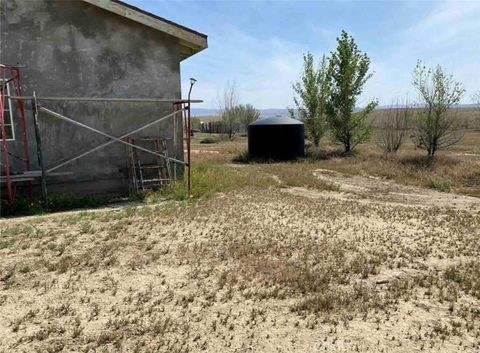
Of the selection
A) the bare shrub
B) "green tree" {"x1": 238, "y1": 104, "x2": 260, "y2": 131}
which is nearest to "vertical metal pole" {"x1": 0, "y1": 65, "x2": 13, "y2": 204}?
the bare shrub

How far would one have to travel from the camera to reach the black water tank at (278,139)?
838 inches

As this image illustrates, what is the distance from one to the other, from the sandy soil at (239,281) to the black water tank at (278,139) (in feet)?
41.0

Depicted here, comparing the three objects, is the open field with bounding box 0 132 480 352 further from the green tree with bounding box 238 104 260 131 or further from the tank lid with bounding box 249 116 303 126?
the green tree with bounding box 238 104 260 131

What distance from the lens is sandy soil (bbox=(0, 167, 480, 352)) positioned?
4.02 meters

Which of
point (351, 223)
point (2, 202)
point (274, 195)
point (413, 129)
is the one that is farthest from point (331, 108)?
point (2, 202)

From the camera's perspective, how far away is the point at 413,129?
20.8m

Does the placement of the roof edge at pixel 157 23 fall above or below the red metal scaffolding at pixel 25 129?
above

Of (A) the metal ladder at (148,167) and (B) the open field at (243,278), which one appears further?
(A) the metal ladder at (148,167)

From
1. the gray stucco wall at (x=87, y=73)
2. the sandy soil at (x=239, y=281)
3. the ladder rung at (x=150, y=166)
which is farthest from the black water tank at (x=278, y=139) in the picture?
the sandy soil at (x=239, y=281)

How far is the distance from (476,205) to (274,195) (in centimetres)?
500

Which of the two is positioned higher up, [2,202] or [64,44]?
[64,44]

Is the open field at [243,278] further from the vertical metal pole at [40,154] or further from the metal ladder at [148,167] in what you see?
the metal ladder at [148,167]

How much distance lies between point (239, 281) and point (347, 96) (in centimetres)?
1987

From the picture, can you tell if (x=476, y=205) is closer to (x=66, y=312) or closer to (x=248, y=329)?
(x=248, y=329)
